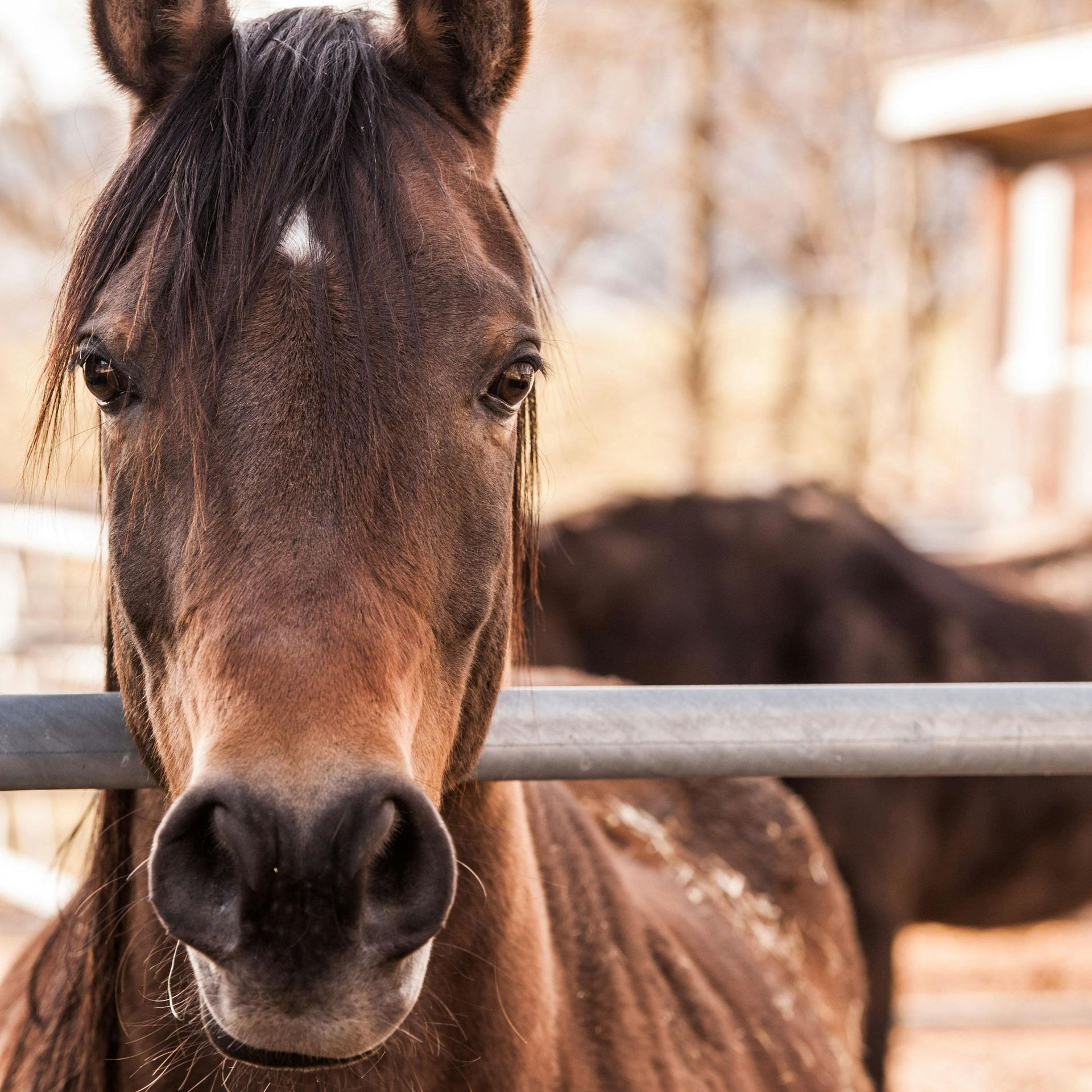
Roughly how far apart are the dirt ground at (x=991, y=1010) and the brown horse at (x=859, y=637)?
1.36ft

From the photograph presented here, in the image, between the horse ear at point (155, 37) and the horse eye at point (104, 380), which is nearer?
the horse eye at point (104, 380)

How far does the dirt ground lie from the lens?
506cm

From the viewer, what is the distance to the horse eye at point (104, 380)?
138 cm

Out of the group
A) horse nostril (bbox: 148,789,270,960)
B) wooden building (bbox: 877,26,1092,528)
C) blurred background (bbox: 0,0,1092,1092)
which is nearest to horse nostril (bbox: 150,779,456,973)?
horse nostril (bbox: 148,789,270,960)

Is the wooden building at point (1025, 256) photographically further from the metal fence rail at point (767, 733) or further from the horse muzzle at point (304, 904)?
the horse muzzle at point (304, 904)

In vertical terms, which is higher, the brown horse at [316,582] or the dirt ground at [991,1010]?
the brown horse at [316,582]

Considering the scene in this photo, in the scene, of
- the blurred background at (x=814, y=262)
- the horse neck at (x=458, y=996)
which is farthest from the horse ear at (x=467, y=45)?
the blurred background at (x=814, y=262)

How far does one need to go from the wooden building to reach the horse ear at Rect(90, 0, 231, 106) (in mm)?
7222

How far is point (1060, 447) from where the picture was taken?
322 inches

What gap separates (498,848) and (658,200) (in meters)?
16.4

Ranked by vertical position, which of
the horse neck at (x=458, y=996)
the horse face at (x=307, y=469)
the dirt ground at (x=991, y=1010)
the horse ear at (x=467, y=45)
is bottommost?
the dirt ground at (x=991, y=1010)

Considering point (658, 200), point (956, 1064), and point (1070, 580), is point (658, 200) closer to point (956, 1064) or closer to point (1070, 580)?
point (1070, 580)

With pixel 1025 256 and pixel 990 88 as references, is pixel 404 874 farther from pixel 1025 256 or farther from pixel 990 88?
pixel 1025 256

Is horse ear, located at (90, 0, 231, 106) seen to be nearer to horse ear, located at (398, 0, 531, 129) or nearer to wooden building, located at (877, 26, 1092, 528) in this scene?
horse ear, located at (398, 0, 531, 129)
